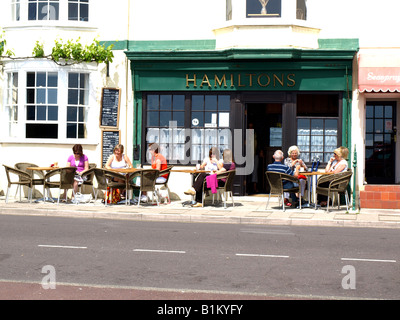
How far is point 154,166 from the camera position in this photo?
1630 centimetres

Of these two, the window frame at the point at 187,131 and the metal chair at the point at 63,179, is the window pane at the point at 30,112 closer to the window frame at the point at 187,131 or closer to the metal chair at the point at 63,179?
the metal chair at the point at 63,179

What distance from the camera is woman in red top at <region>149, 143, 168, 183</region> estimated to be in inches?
636

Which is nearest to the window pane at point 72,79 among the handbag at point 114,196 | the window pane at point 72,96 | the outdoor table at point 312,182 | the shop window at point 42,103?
the window pane at point 72,96

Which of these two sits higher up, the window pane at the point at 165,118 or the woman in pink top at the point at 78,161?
the window pane at the point at 165,118

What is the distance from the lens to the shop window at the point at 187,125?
17250 millimetres

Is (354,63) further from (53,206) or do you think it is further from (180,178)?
(53,206)

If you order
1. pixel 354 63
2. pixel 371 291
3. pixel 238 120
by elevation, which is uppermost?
pixel 354 63

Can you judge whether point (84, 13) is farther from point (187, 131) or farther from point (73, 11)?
point (187, 131)

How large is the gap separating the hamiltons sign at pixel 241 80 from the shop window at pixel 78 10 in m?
3.31

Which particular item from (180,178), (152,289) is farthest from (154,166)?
(152,289)

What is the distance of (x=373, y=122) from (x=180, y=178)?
5474 millimetres

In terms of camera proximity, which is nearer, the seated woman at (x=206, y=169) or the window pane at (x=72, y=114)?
the seated woman at (x=206, y=169)
